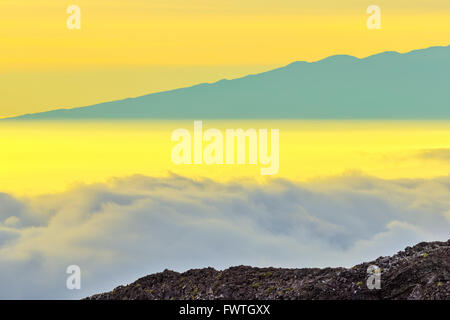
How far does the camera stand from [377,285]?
24766 millimetres

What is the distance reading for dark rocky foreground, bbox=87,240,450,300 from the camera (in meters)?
24.4

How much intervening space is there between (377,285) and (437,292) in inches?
87.5

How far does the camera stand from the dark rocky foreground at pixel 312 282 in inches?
960

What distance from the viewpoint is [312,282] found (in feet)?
84.5
